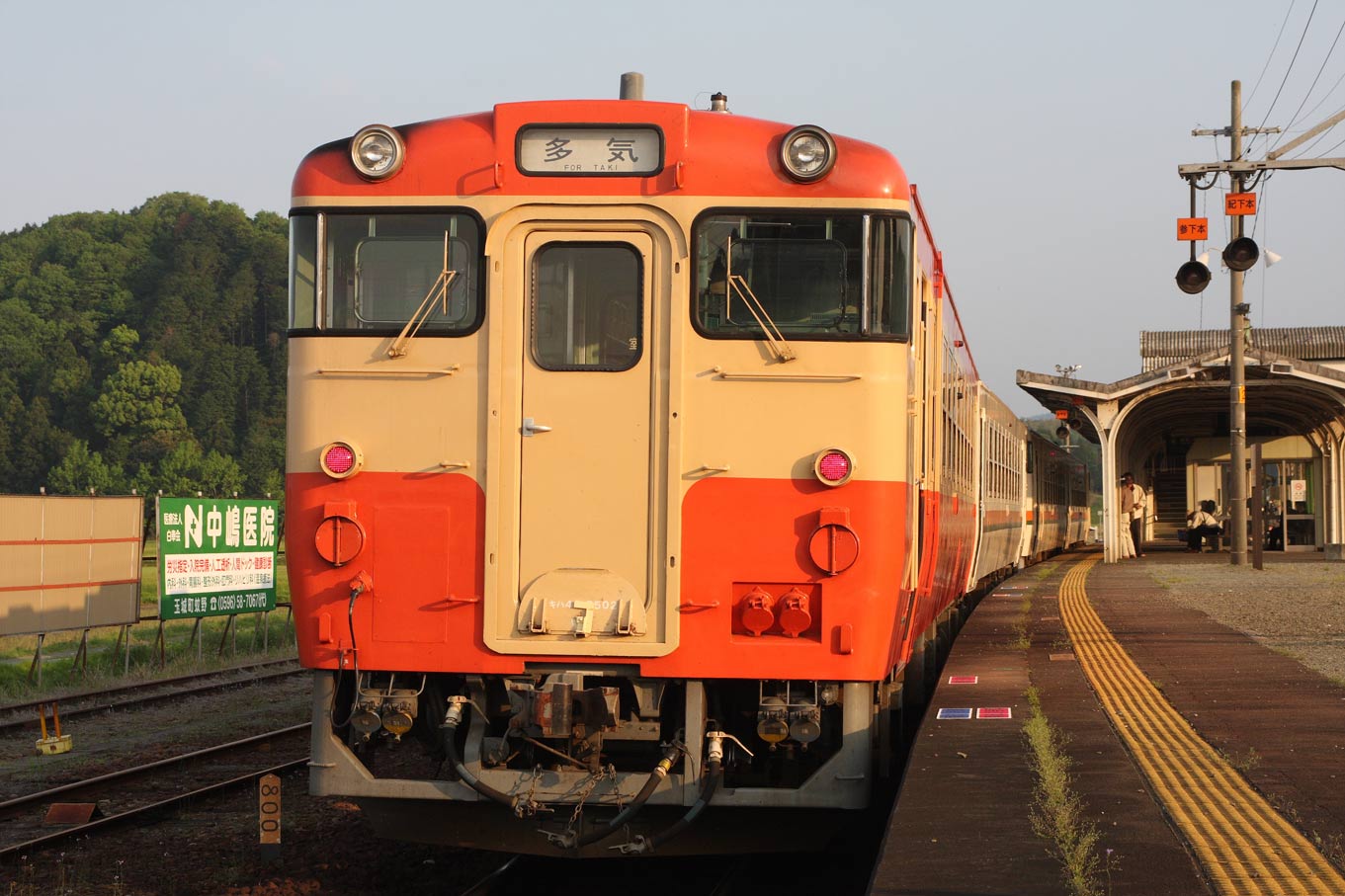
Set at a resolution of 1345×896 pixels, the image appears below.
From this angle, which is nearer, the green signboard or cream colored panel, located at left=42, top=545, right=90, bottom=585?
cream colored panel, located at left=42, top=545, right=90, bottom=585

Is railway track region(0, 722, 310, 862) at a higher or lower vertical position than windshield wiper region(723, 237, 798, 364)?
lower

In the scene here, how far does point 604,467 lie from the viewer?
6348mm

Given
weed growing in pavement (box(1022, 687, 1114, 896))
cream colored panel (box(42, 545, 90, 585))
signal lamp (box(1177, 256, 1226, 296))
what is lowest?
weed growing in pavement (box(1022, 687, 1114, 896))

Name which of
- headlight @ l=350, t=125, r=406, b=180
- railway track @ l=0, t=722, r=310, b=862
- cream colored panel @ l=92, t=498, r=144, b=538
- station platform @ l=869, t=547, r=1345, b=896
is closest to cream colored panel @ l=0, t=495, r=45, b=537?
cream colored panel @ l=92, t=498, r=144, b=538

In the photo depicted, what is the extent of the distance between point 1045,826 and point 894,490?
1564mm

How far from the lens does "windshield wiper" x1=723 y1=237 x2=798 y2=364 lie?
249 inches

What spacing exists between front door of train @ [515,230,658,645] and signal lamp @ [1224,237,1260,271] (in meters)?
18.2

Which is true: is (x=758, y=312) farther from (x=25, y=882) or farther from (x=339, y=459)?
(x=25, y=882)

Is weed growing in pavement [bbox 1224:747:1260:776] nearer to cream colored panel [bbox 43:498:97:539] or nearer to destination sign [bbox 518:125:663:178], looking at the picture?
destination sign [bbox 518:125:663:178]

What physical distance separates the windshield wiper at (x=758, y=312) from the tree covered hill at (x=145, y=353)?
204 ft

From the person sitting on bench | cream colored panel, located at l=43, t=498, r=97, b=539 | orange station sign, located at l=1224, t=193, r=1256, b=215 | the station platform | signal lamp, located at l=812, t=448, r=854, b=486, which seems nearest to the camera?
the station platform

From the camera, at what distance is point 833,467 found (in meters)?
6.27

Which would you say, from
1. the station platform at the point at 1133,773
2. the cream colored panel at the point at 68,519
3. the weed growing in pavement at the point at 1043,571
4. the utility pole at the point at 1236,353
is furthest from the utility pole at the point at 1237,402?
the cream colored panel at the point at 68,519

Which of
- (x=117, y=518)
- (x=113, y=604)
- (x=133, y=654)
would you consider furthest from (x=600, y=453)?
(x=133, y=654)
